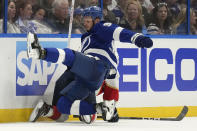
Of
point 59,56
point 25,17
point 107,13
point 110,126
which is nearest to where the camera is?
point 59,56

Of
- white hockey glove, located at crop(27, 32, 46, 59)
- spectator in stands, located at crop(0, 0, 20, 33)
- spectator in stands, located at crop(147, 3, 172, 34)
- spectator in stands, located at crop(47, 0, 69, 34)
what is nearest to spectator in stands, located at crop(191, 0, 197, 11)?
spectator in stands, located at crop(147, 3, 172, 34)

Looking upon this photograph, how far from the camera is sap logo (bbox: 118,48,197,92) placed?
6.38m

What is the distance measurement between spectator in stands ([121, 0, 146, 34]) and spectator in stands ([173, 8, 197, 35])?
34 cm

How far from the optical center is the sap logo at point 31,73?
5.91m

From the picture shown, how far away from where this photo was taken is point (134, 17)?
6746mm

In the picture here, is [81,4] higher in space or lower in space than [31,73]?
higher

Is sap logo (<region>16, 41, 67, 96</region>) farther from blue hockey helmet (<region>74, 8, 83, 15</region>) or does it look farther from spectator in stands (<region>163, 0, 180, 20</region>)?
spectator in stands (<region>163, 0, 180, 20</region>)

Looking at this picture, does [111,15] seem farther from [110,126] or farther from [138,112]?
[110,126]

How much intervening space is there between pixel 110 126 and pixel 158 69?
1.13 metres

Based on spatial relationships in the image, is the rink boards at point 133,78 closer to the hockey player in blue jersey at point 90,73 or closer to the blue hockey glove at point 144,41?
the hockey player in blue jersey at point 90,73

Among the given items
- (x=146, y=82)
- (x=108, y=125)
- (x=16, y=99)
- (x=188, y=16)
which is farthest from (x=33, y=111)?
Answer: (x=188, y=16)

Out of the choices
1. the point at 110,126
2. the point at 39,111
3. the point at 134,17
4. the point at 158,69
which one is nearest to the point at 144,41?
the point at 110,126

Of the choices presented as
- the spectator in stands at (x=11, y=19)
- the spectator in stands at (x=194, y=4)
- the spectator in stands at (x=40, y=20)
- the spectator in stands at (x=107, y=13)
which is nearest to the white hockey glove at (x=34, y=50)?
the spectator in stands at (x=11, y=19)

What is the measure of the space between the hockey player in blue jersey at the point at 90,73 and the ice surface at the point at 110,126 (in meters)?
0.11
